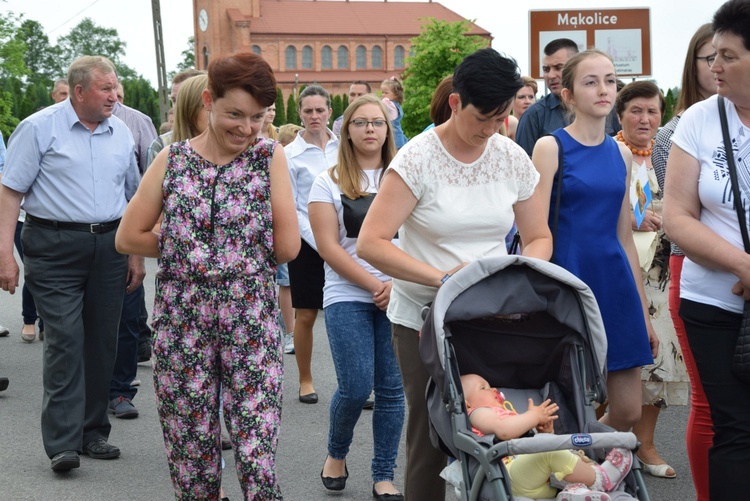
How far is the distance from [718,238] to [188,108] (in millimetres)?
3033

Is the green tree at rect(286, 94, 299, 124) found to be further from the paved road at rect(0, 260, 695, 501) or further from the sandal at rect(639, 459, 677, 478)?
the sandal at rect(639, 459, 677, 478)

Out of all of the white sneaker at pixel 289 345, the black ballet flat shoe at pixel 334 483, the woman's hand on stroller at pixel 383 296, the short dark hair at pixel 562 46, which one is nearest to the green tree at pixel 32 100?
the white sneaker at pixel 289 345

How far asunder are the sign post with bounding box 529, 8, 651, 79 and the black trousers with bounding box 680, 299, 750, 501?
11.0 meters

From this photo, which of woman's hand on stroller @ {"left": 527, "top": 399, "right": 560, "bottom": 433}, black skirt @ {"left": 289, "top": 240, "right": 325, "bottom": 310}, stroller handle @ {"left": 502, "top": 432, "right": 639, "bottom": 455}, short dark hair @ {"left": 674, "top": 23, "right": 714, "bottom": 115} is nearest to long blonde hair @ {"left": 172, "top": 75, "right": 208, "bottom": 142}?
black skirt @ {"left": 289, "top": 240, "right": 325, "bottom": 310}

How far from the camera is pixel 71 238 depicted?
670 cm

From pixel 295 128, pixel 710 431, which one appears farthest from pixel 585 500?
pixel 295 128

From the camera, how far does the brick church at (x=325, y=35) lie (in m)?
107

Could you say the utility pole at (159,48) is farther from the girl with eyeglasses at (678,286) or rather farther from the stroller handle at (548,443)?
the stroller handle at (548,443)

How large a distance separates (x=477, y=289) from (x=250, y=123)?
3.78ft

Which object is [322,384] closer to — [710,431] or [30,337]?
[30,337]

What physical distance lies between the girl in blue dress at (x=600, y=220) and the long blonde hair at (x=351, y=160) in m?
1.23

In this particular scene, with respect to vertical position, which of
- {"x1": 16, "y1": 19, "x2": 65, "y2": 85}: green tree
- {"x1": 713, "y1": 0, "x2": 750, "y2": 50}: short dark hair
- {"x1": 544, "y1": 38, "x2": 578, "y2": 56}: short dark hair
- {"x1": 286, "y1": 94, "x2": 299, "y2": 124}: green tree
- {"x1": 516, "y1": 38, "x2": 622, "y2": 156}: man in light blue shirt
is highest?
{"x1": 16, "y1": 19, "x2": 65, "y2": 85}: green tree

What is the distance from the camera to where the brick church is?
107 metres

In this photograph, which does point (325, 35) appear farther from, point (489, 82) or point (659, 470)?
point (489, 82)
